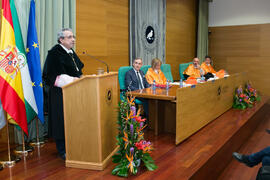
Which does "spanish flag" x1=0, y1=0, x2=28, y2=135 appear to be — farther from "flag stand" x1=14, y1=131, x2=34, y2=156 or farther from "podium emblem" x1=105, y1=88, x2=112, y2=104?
"podium emblem" x1=105, y1=88, x2=112, y2=104

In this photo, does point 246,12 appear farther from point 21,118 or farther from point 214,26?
point 21,118

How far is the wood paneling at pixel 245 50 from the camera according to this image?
8062 millimetres

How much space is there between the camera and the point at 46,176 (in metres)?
2.37

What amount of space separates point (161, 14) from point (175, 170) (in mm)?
4710

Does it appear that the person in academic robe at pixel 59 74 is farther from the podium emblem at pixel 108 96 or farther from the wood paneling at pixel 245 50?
the wood paneling at pixel 245 50

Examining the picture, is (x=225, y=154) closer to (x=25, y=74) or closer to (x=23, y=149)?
(x=23, y=149)

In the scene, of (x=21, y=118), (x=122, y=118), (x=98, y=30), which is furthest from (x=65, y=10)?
(x=122, y=118)

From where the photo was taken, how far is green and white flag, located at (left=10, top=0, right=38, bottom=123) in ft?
9.00

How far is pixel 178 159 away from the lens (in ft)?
9.10

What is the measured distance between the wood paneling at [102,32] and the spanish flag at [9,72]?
1538 millimetres

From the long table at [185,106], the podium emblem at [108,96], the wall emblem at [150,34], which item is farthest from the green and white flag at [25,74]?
the wall emblem at [150,34]

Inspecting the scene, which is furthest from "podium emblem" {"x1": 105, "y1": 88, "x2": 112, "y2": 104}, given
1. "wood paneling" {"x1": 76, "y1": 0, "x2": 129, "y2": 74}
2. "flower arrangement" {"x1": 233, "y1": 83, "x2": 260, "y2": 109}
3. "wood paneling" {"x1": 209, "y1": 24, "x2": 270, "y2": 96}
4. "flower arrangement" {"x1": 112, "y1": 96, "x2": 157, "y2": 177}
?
"wood paneling" {"x1": 209, "y1": 24, "x2": 270, "y2": 96}

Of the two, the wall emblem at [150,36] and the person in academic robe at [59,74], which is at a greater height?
the wall emblem at [150,36]

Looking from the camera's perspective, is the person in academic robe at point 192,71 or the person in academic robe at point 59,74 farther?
the person in academic robe at point 192,71
